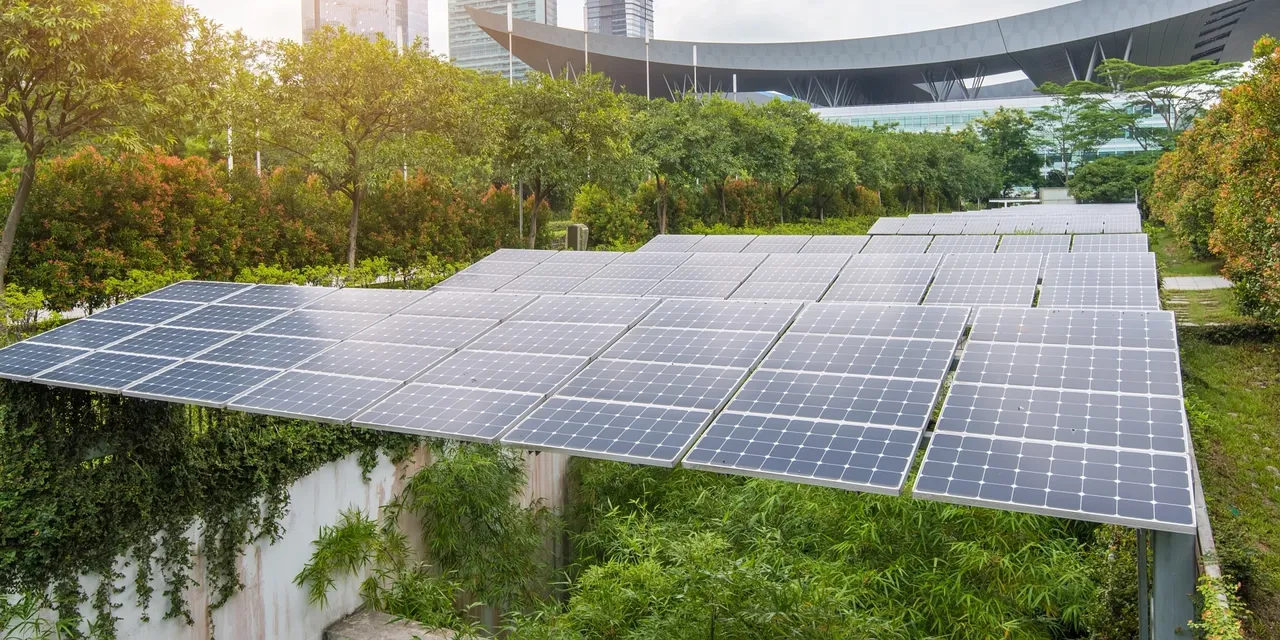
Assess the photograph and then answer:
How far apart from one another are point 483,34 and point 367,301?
13656 cm

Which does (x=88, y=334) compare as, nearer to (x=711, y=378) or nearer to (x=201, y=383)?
(x=201, y=383)

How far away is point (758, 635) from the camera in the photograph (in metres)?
6.65

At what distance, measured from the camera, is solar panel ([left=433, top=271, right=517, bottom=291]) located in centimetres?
1362

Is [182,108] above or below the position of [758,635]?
above

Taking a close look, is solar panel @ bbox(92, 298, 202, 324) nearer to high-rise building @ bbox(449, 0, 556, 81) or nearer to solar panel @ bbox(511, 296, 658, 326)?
solar panel @ bbox(511, 296, 658, 326)

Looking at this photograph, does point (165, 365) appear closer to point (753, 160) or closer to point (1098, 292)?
point (1098, 292)

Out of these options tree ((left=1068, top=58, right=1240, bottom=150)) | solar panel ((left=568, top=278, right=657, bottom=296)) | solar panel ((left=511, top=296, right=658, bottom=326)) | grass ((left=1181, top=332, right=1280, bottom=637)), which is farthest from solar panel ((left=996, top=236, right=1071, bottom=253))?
tree ((left=1068, top=58, right=1240, bottom=150))

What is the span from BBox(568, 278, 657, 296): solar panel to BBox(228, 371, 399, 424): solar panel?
638cm

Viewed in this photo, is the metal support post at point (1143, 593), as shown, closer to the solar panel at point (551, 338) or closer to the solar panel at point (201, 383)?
the solar panel at point (551, 338)

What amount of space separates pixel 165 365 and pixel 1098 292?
10.9m

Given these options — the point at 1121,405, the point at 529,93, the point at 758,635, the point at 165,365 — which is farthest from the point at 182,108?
the point at 1121,405

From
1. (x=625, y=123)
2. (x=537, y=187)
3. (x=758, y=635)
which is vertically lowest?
(x=758, y=635)

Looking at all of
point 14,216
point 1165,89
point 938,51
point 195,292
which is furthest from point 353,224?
Answer: point 938,51

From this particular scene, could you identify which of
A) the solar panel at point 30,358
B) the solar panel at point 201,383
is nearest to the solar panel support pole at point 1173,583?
the solar panel at point 201,383
